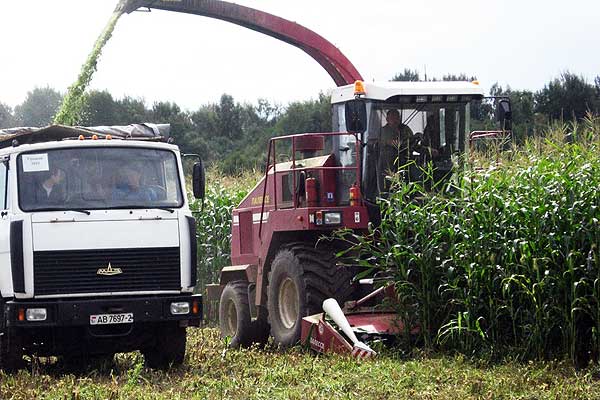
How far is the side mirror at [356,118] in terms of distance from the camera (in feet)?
43.3

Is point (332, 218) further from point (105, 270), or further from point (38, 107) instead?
point (38, 107)

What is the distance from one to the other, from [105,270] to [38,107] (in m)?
58.3

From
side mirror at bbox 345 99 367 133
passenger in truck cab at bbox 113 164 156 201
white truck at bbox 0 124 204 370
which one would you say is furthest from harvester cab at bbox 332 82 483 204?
passenger in truck cab at bbox 113 164 156 201

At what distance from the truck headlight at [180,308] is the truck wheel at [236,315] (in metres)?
3.58

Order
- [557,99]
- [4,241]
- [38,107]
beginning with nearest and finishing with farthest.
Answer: [4,241], [557,99], [38,107]

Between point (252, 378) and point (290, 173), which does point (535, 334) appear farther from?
point (290, 173)

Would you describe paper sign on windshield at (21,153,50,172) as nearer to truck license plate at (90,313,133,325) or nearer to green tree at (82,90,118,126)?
truck license plate at (90,313,133,325)

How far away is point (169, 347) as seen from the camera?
1237cm

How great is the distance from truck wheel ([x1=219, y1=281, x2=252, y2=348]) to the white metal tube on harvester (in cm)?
302

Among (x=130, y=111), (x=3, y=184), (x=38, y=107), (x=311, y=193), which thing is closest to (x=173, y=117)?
(x=130, y=111)

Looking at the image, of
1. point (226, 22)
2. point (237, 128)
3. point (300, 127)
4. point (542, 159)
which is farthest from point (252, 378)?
point (237, 128)

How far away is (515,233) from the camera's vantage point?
37.6 feet

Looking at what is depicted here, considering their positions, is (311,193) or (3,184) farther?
(311,193)

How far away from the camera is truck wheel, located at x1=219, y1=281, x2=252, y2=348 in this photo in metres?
15.5
